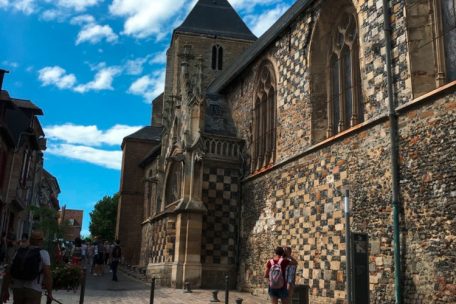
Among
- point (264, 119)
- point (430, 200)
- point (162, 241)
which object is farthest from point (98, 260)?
point (430, 200)

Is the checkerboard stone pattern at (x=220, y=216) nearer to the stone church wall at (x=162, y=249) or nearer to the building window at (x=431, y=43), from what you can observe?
the stone church wall at (x=162, y=249)

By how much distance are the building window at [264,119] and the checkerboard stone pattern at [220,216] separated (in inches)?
47.9

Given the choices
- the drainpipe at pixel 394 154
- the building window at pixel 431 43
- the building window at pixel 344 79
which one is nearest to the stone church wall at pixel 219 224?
the building window at pixel 344 79

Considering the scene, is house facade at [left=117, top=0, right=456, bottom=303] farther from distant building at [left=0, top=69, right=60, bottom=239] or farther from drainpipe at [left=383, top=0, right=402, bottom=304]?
distant building at [left=0, top=69, right=60, bottom=239]

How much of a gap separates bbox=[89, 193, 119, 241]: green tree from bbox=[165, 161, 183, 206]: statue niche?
108 ft

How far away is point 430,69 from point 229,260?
9.86 m

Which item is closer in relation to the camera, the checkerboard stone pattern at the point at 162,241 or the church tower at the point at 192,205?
the church tower at the point at 192,205

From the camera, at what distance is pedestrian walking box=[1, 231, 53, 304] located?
5770 millimetres

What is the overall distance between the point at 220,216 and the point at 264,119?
3.65m

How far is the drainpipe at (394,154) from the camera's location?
838 centimetres

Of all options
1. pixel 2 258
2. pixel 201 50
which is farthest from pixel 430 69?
pixel 201 50

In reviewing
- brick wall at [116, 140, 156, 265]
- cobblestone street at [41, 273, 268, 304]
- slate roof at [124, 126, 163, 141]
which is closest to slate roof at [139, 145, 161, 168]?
brick wall at [116, 140, 156, 265]

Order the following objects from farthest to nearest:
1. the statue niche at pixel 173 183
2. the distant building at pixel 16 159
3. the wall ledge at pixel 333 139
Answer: the distant building at pixel 16 159
the statue niche at pixel 173 183
the wall ledge at pixel 333 139

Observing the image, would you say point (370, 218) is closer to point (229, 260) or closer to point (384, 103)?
point (384, 103)
